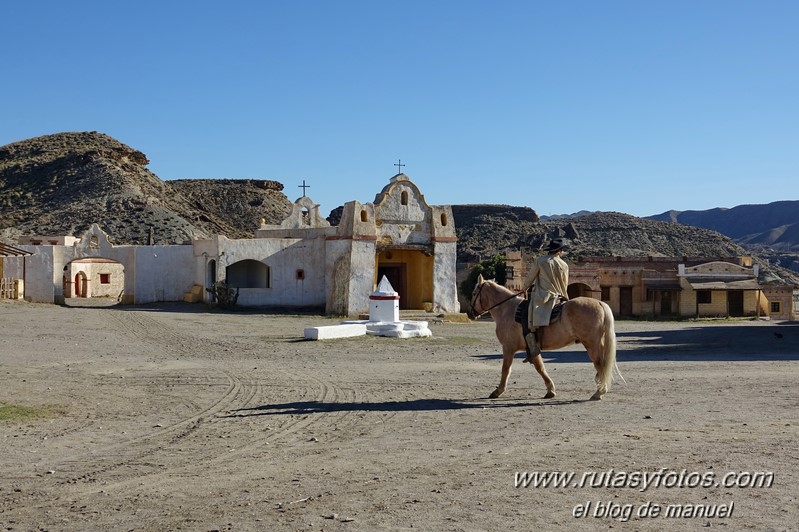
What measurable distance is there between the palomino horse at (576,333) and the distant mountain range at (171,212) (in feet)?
178

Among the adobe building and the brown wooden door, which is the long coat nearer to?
the adobe building

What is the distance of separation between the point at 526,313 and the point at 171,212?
2859 inches

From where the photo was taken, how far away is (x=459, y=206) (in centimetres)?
11162

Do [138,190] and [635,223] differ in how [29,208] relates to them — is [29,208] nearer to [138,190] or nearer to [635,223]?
[138,190]

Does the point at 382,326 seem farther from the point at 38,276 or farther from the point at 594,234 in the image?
the point at 594,234

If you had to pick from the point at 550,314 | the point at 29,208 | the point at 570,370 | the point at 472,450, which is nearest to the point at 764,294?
the point at 570,370

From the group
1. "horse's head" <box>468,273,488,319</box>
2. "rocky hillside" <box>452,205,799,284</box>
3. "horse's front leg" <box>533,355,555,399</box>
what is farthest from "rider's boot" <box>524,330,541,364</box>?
"rocky hillside" <box>452,205,799,284</box>

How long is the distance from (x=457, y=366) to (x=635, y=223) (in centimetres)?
10401

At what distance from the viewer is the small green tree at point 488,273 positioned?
173 feet

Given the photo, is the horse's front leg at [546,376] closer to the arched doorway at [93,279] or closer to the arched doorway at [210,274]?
the arched doorway at [210,274]

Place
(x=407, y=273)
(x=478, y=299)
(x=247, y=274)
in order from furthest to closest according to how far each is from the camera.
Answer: (x=247, y=274) → (x=407, y=273) → (x=478, y=299)

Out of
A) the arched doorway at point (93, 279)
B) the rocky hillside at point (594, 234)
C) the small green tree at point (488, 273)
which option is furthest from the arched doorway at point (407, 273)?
the rocky hillside at point (594, 234)

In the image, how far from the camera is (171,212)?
3196 inches

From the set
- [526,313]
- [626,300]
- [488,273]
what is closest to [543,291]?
[526,313]
